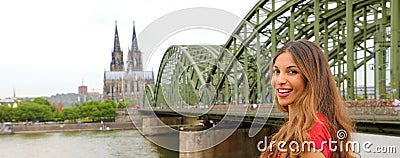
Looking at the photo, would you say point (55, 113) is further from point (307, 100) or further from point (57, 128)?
point (307, 100)

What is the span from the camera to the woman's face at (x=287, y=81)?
2.14m

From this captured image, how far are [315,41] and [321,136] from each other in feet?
70.3

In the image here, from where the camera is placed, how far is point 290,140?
2.04m

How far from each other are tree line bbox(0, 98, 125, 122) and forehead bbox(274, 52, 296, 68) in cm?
11594

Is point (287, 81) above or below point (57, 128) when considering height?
above

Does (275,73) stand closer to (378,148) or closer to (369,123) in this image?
(378,148)

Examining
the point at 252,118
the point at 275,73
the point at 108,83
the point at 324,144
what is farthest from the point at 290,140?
the point at 108,83

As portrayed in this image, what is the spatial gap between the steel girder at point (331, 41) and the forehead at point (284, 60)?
54.0ft

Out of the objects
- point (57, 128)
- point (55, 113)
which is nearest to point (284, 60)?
point (57, 128)

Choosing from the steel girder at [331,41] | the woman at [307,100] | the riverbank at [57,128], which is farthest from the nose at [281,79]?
the riverbank at [57,128]

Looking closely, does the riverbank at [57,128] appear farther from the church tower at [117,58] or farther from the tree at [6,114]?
the church tower at [117,58]

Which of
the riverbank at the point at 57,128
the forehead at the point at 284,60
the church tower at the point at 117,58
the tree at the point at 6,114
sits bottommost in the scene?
the riverbank at the point at 57,128

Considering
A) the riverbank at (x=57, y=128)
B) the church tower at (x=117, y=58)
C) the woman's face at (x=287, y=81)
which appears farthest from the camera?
the church tower at (x=117, y=58)

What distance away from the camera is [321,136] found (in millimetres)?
1981
